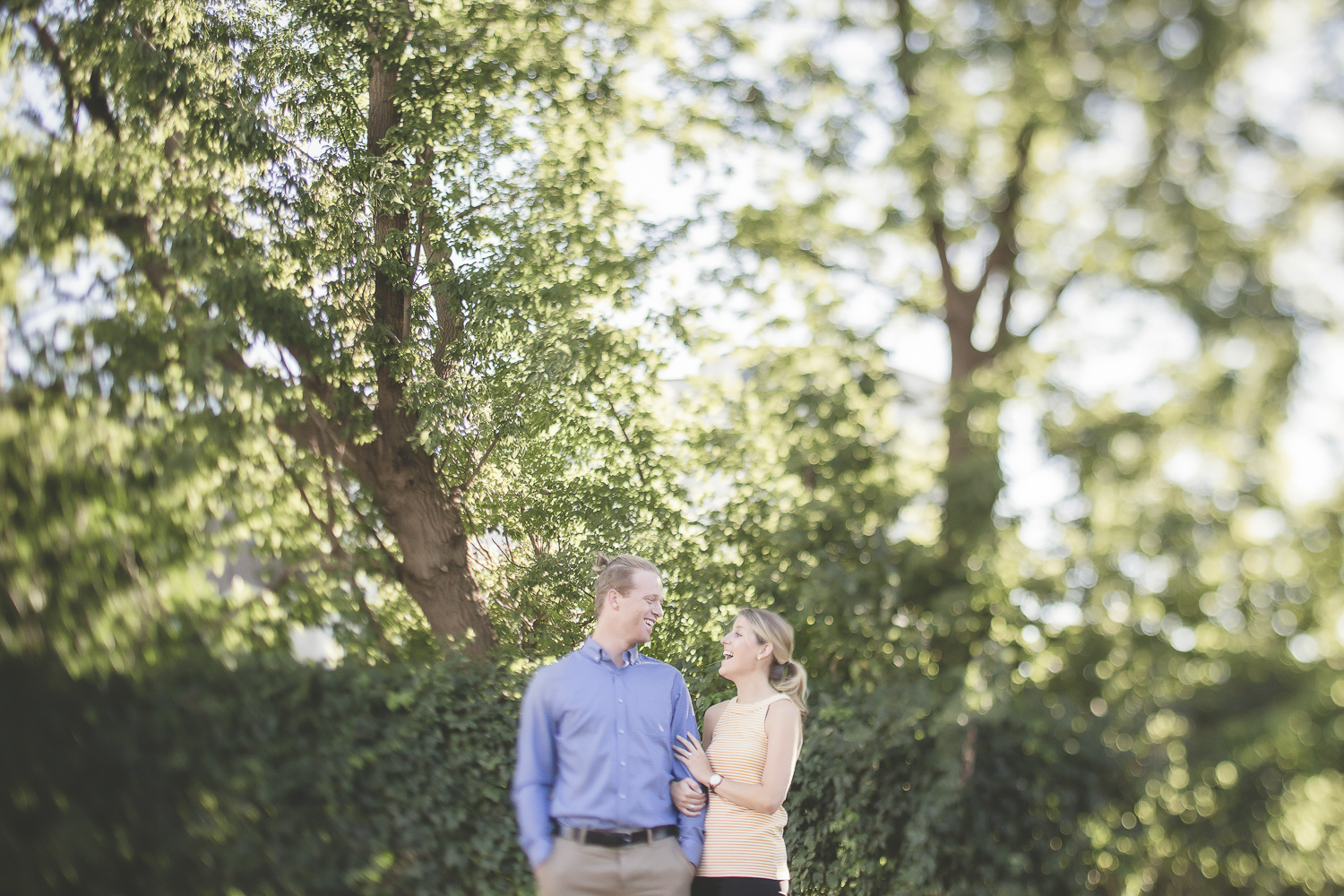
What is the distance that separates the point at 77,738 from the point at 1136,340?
14.4 ft

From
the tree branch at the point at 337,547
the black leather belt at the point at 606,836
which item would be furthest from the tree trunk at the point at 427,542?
the black leather belt at the point at 606,836

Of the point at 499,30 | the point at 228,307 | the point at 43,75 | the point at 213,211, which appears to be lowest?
the point at 228,307

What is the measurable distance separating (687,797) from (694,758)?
0.69 ft

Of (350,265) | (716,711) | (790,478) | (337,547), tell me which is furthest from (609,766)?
(350,265)

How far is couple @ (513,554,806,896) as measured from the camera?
3.89 meters

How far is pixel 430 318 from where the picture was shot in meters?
8.51

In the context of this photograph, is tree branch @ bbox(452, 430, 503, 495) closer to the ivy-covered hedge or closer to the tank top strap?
the ivy-covered hedge

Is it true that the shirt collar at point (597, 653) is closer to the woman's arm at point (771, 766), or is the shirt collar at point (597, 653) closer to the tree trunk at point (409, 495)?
the woman's arm at point (771, 766)

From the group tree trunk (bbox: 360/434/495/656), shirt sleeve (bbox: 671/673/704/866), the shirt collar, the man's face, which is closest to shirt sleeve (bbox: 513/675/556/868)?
the shirt collar

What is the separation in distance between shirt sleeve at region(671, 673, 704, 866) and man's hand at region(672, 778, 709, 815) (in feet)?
0.12

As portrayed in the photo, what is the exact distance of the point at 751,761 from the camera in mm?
4273

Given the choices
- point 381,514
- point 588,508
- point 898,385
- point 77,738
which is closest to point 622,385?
point 588,508

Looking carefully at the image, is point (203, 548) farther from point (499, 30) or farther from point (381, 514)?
point (499, 30)

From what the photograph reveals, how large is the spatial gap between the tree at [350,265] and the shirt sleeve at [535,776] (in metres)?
1.69
